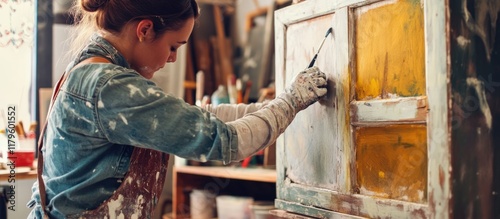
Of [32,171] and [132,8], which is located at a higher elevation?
[132,8]

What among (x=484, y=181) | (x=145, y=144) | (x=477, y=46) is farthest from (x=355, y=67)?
(x=145, y=144)

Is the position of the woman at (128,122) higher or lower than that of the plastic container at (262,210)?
higher

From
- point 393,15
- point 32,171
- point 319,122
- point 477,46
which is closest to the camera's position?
point 477,46

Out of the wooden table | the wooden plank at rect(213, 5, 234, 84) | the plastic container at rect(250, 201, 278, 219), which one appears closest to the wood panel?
the plastic container at rect(250, 201, 278, 219)

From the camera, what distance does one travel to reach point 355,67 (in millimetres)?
1338

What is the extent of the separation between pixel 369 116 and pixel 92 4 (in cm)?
75

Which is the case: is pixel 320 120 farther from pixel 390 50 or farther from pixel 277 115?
pixel 390 50

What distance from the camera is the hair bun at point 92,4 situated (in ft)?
4.45

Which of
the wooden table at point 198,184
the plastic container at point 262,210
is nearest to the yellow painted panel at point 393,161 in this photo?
the plastic container at point 262,210

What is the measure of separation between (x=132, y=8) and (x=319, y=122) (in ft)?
1.86

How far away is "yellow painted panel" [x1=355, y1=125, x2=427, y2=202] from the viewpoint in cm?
117

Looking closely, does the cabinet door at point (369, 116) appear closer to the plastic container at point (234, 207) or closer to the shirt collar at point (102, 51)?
the shirt collar at point (102, 51)

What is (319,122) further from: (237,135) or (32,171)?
(32,171)

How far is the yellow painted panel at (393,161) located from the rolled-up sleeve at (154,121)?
1.14 feet
